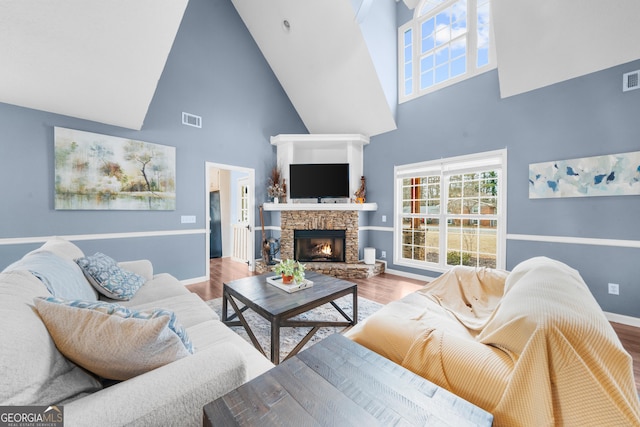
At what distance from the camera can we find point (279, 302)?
213 centimetres

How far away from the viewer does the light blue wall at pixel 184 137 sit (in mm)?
2861

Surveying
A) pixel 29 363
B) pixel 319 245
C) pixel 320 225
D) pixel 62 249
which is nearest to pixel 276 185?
pixel 320 225

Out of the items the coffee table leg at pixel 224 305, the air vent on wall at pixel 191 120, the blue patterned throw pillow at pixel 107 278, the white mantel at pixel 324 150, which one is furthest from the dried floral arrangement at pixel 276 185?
the blue patterned throw pillow at pixel 107 278

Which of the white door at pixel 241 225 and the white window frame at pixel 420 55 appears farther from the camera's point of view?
the white door at pixel 241 225

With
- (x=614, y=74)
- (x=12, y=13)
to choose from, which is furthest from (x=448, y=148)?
(x=12, y=13)

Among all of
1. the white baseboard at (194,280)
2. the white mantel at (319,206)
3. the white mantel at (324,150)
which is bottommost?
the white baseboard at (194,280)

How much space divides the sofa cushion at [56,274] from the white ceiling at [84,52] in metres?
2.10

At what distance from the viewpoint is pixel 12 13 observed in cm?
206

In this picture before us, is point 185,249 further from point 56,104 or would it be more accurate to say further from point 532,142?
point 532,142

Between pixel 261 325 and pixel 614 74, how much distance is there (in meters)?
4.73

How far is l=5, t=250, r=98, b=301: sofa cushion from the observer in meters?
1.30

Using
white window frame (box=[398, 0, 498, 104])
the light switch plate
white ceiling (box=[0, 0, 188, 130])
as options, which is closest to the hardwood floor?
the light switch plate

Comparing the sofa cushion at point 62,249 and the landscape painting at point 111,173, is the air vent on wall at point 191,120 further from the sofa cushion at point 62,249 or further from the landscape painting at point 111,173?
the sofa cushion at point 62,249

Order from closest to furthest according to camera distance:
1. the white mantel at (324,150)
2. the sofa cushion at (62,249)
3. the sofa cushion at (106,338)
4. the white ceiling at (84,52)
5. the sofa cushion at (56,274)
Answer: the sofa cushion at (106,338)
the sofa cushion at (56,274)
the sofa cushion at (62,249)
the white ceiling at (84,52)
the white mantel at (324,150)
